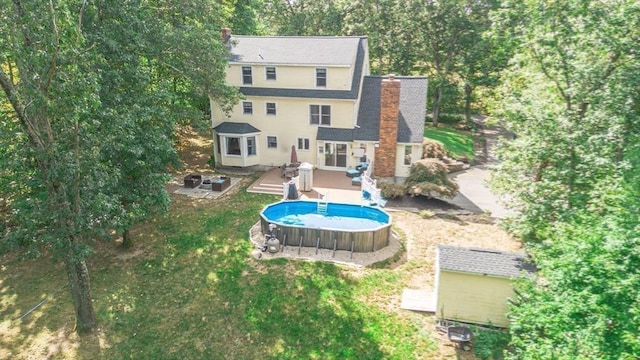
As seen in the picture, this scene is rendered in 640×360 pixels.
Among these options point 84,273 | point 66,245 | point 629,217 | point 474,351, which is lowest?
point 474,351

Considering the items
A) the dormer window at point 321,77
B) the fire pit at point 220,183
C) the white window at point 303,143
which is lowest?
the fire pit at point 220,183

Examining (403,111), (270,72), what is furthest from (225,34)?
(403,111)

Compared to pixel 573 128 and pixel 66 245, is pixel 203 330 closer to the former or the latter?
pixel 66 245

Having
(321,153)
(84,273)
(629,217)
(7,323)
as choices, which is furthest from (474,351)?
(321,153)

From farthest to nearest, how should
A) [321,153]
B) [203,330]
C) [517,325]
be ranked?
[321,153] → [203,330] → [517,325]

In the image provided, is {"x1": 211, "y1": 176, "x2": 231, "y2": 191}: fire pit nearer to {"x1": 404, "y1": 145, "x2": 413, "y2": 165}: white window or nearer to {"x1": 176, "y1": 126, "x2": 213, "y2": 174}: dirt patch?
{"x1": 176, "y1": 126, "x2": 213, "y2": 174}: dirt patch

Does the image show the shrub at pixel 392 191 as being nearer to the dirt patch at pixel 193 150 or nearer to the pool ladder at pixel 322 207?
the pool ladder at pixel 322 207

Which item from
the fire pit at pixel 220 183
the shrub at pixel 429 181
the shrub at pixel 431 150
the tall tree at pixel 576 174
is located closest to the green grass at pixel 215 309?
the tall tree at pixel 576 174
